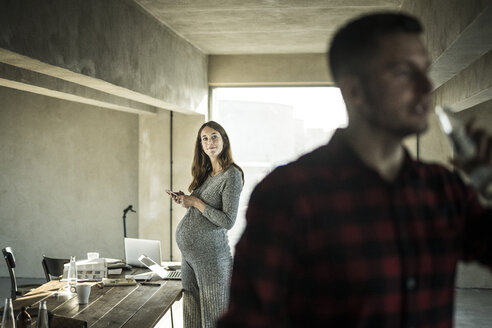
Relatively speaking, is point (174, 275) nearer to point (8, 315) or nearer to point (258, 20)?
point (8, 315)

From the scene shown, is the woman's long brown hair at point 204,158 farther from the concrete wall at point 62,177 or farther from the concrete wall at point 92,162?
the concrete wall at point 62,177

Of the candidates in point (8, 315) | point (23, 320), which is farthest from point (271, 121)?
point (8, 315)

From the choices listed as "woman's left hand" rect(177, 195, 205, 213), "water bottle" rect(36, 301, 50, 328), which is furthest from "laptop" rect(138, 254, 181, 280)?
"water bottle" rect(36, 301, 50, 328)

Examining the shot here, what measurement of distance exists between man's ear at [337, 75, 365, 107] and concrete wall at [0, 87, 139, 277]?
300 inches

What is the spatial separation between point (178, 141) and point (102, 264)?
3.85 meters

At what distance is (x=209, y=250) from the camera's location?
3.73m

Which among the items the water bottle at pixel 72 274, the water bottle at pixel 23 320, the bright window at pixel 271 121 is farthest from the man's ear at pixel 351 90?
the bright window at pixel 271 121

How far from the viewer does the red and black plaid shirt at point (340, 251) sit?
2.94ft

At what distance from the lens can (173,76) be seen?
239 inches

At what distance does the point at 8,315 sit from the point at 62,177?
6.10 m

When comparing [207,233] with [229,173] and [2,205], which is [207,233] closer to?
[229,173]

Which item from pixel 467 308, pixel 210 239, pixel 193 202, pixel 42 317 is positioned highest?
pixel 193 202

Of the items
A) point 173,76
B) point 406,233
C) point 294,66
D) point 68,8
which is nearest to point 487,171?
point 406,233

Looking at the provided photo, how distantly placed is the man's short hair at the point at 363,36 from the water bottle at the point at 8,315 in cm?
187
